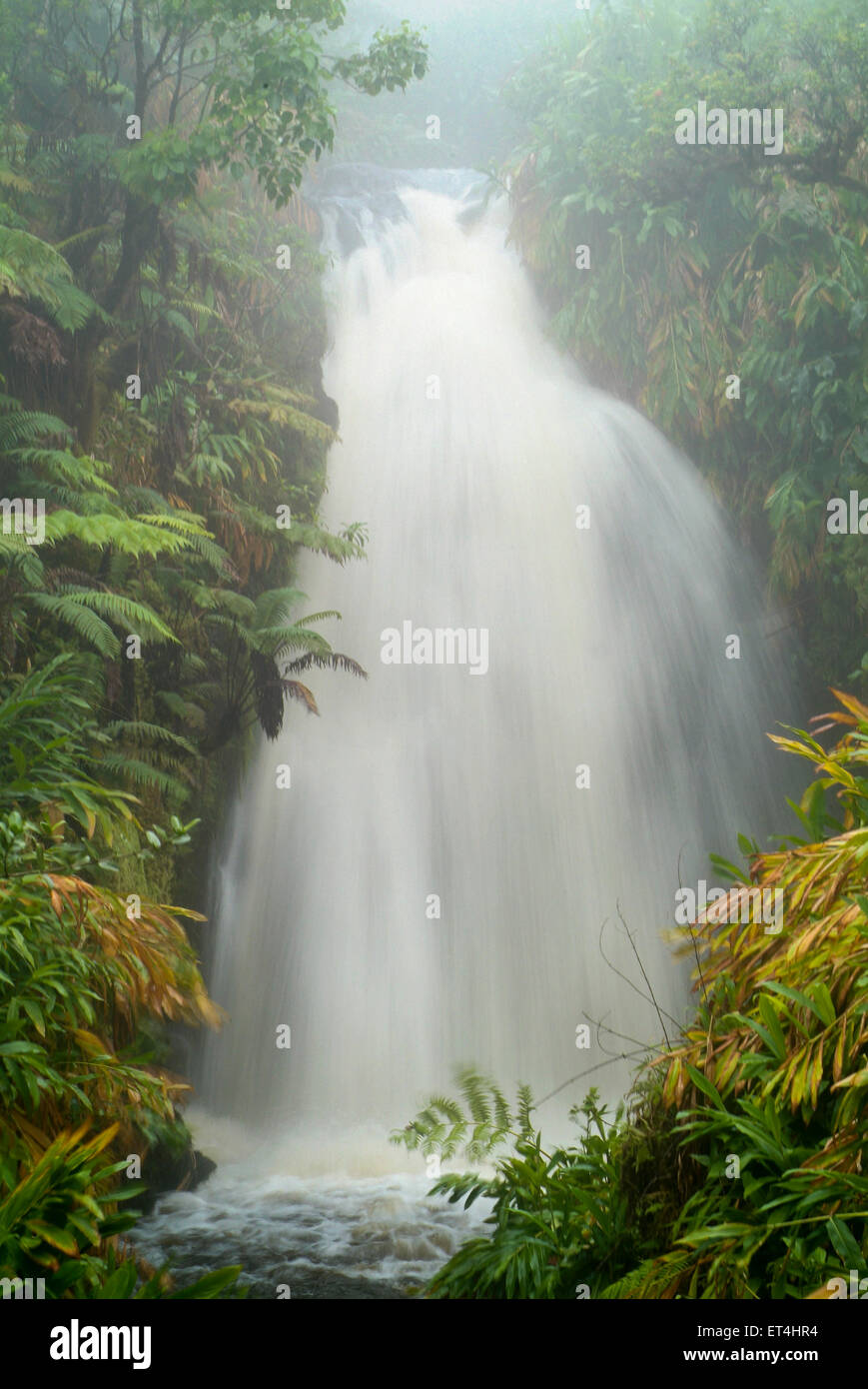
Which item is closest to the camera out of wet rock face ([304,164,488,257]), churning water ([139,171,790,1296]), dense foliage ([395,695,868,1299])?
dense foliage ([395,695,868,1299])

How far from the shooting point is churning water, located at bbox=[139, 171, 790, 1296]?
637 cm

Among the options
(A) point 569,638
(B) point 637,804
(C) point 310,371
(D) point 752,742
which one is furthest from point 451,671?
(C) point 310,371

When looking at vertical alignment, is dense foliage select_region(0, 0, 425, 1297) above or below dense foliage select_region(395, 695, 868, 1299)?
above

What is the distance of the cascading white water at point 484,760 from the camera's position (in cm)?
675

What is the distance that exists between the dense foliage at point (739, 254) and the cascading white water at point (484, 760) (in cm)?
56

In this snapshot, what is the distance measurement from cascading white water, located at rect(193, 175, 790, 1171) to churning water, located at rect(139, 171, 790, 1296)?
2 centimetres

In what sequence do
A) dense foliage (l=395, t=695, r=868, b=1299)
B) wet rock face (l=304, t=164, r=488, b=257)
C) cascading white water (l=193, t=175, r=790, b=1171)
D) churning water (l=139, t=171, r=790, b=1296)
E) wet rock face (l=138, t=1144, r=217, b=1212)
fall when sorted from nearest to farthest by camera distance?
dense foliage (l=395, t=695, r=868, b=1299) < wet rock face (l=138, t=1144, r=217, b=1212) < churning water (l=139, t=171, r=790, b=1296) < cascading white water (l=193, t=175, r=790, b=1171) < wet rock face (l=304, t=164, r=488, b=257)

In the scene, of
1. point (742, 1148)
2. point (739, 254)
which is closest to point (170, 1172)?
point (742, 1148)

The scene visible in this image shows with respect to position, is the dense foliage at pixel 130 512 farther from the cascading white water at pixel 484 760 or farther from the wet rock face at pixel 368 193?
the wet rock face at pixel 368 193

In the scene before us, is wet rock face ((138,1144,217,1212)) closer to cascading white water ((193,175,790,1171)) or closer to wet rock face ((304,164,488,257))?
cascading white water ((193,175,790,1171))

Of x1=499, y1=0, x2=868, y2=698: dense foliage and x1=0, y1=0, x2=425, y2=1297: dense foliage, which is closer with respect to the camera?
x1=0, y1=0, x2=425, y2=1297: dense foliage

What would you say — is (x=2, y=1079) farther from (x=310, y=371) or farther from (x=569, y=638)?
(x=310, y=371)

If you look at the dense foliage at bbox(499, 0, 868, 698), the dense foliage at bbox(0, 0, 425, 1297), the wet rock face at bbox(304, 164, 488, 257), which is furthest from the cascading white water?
the wet rock face at bbox(304, 164, 488, 257)
